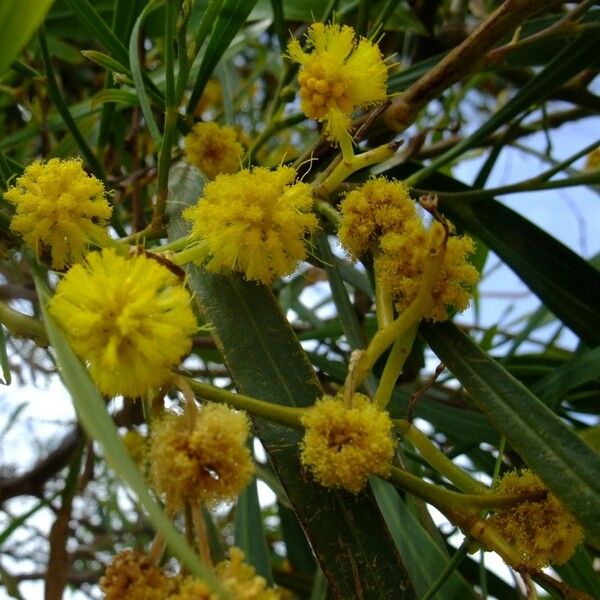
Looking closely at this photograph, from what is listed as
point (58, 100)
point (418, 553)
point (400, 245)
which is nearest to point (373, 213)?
point (400, 245)

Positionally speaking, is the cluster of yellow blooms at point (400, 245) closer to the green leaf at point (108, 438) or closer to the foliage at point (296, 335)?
the foliage at point (296, 335)

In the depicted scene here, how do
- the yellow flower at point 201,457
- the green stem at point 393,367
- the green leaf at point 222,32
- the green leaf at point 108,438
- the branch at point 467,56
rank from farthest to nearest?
1. the green leaf at point 222,32
2. the branch at point 467,56
3. the green stem at point 393,367
4. the yellow flower at point 201,457
5. the green leaf at point 108,438

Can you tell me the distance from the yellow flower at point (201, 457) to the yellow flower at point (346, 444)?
0.06 metres

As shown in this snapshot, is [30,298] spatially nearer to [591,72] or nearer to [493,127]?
[493,127]

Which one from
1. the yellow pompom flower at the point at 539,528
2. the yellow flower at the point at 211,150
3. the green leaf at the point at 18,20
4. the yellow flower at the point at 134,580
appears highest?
the yellow flower at the point at 211,150

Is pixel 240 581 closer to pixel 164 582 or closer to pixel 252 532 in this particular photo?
pixel 164 582

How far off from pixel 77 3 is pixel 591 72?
0.69 meters

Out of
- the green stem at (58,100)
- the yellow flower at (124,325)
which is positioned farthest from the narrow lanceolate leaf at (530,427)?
the green stem at (58,100)

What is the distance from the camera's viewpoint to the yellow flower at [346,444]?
503 millimetres

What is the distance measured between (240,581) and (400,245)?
0.28 meters

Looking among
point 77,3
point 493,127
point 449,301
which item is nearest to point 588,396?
point 493,127

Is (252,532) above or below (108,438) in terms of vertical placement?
above

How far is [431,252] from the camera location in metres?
0.56

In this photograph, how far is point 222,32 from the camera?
822 mm
